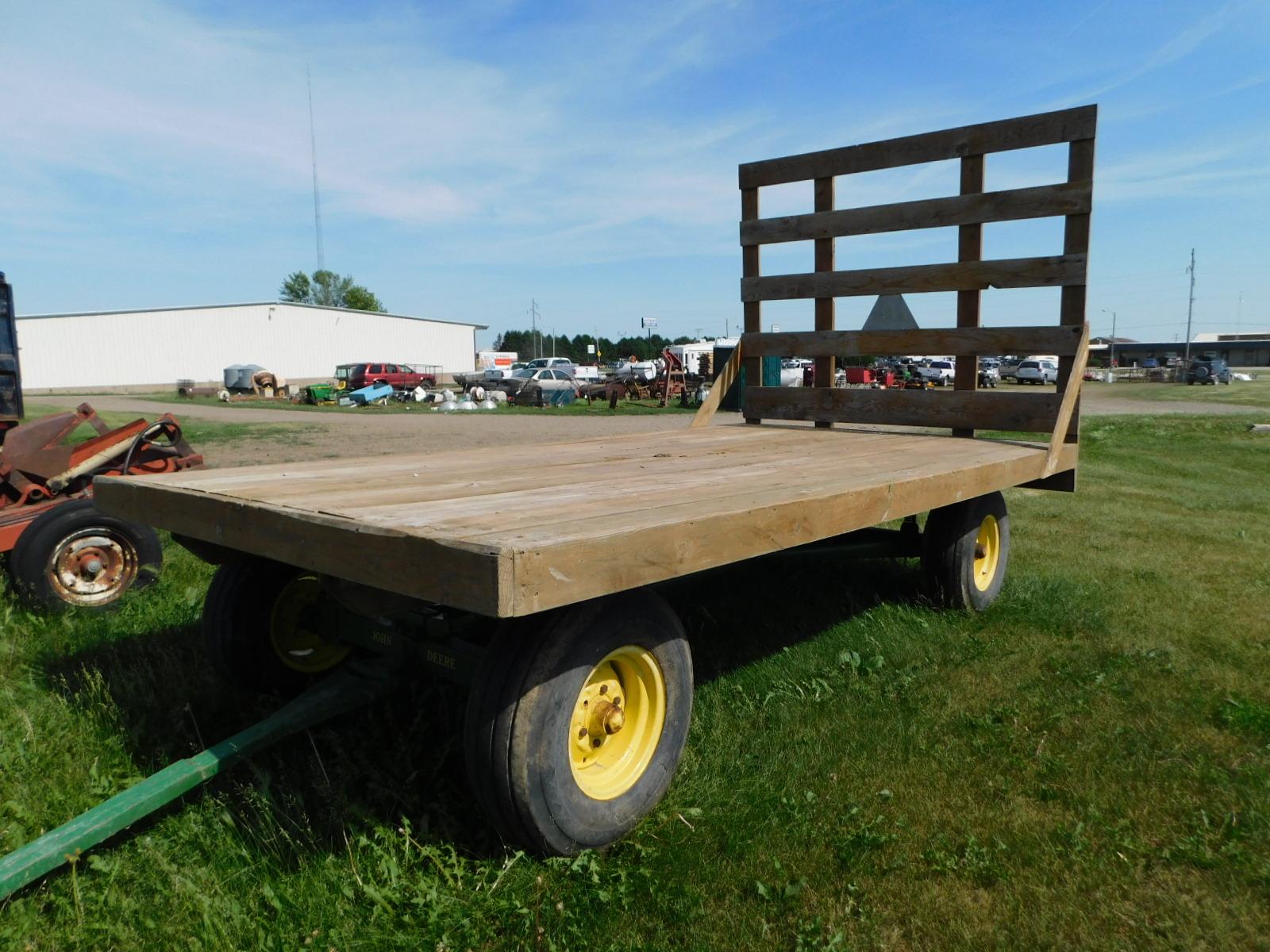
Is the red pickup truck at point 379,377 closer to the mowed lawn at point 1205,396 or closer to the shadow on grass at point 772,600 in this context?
the mowed lawn at point 1205,396

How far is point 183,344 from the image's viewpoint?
53625 mm

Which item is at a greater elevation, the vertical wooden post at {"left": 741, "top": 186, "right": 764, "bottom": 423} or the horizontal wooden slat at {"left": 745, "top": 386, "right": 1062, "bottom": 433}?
the vertical wooden post at {"left": 741, "top": 186, "right": 764, "bottom": 423}

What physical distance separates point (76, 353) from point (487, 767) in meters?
59.0

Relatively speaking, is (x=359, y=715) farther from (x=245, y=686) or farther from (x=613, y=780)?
(x=613, y=780)

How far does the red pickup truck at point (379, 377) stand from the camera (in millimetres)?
37500

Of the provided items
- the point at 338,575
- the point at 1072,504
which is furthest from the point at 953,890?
the point at 1072,504

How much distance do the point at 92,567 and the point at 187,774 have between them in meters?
2.56

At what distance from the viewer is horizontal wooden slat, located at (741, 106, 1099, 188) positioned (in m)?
5.18

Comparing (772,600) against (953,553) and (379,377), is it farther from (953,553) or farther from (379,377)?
(379,377)

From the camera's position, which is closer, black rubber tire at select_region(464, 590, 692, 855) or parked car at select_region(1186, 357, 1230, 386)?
black rubber tire at select_region(464, 590, 692, 855)

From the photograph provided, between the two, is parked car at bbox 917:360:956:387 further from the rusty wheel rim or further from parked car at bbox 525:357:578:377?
the rusty wheel rim

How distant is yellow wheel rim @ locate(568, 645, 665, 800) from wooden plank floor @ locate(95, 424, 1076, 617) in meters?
0.45

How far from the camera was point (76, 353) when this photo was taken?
5178cm

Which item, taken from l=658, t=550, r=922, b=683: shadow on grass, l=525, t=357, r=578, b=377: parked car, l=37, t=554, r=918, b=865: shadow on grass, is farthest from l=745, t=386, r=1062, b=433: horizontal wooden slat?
l=525, t=357, r=578, b=377: parked car
